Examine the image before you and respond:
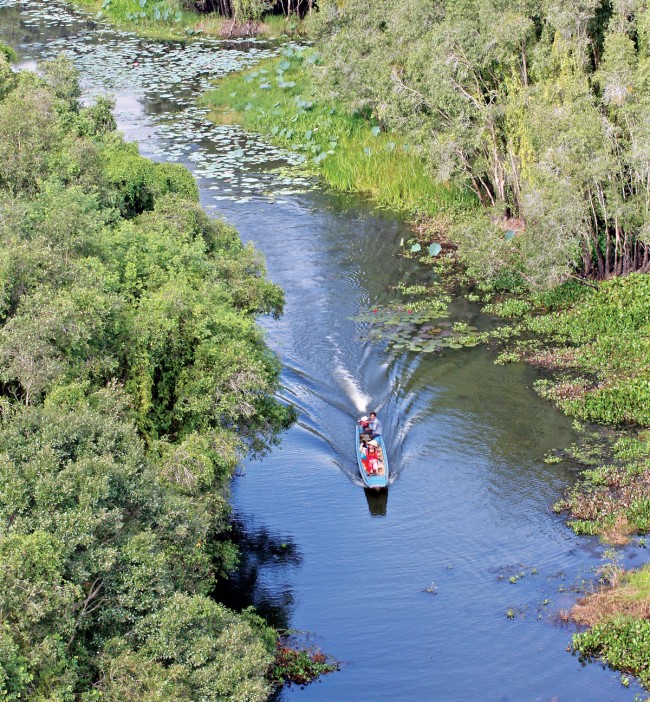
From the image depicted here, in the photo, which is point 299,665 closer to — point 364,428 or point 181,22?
point 364,428

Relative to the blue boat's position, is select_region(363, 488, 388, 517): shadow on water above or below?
below

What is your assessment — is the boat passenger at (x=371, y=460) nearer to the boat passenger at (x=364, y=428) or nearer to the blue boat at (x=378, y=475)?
the blue boat at (x=378, y=475)

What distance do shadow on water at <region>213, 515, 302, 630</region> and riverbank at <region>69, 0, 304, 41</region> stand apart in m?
45.3

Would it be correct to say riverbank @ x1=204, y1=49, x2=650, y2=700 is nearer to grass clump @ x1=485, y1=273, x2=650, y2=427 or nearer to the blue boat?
grass clump @ x1=485, y1=273, x2=650, y2=427

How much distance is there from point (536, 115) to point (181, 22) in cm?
4113

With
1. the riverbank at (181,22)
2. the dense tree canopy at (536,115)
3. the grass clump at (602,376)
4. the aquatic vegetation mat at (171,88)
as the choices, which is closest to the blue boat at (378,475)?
the grass clump at (602,376)

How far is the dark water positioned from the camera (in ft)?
59.5

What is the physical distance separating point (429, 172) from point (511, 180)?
418 centimetres

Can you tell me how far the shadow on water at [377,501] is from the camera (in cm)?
2255

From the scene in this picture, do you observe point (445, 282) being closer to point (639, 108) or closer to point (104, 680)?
point (639, 108)

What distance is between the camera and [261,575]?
68.2 feet

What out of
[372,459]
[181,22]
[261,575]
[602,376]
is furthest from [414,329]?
[181,22]

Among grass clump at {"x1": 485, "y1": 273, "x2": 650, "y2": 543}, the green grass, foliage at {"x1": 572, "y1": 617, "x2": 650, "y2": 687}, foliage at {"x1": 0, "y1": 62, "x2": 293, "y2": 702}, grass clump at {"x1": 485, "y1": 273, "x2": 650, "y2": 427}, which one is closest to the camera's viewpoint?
foliage at {"x1": 0, "y1": 62, "x2": 293, "y2": 702}

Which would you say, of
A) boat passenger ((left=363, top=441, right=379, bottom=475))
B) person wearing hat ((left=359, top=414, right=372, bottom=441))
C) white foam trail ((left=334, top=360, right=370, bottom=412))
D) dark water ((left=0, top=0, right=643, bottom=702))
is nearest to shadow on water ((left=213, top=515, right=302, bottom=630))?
dark water ((left=0, top=0, right=643, bottom=702))
